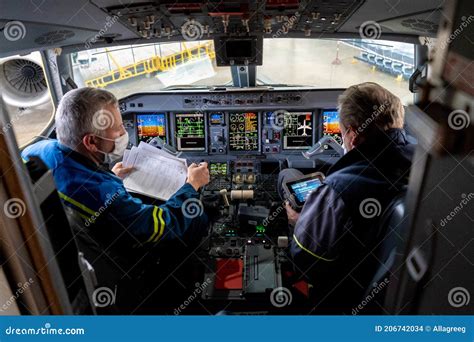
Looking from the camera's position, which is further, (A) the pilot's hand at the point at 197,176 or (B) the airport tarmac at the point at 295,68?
(B) the airport tarmac at the point at 295,68

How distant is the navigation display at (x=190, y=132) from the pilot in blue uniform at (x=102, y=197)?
1.34m

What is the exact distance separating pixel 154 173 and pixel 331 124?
5.13 feet

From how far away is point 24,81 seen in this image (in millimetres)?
2783

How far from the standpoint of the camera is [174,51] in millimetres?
6223

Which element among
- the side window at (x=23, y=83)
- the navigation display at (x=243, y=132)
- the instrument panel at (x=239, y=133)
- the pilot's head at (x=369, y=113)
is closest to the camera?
the pilot's head at (x=369, y=113)

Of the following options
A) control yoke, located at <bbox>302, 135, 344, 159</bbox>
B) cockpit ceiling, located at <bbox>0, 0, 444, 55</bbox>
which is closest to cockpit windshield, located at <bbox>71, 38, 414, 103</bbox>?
control yoke, located at <bbox>302, 135, 344, 159</bbox>

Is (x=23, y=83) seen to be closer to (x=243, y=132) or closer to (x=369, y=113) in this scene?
(x=243, y=132)

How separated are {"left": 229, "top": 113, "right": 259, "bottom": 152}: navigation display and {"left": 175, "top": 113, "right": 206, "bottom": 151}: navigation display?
9.7 inches

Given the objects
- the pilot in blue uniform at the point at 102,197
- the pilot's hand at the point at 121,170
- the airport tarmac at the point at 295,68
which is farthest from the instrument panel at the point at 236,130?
the airport tarmac at the point at 295,68

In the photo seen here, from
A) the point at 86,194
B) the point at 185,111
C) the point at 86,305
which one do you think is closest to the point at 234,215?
the point at 185,111

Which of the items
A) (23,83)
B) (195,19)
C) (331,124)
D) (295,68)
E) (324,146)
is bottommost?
(295,68)

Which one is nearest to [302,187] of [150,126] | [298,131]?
[298,131]

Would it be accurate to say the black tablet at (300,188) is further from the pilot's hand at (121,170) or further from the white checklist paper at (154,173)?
the pilot's hand at (121,170)

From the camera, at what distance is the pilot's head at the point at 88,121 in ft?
5.31
